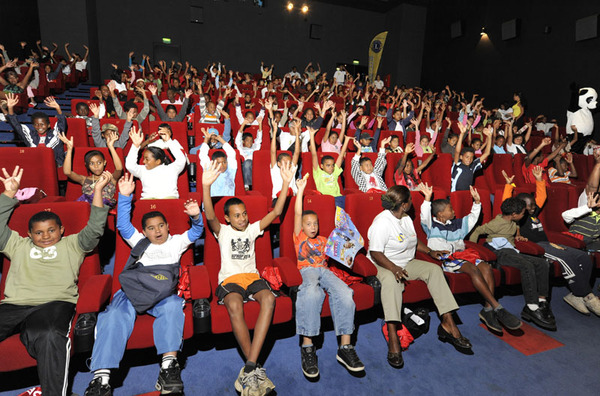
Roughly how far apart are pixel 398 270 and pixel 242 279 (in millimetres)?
915

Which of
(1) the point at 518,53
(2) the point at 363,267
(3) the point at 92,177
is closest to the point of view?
(2) the point at 363,267

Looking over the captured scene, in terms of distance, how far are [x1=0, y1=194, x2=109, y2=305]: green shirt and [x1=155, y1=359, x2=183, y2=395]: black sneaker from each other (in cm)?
61

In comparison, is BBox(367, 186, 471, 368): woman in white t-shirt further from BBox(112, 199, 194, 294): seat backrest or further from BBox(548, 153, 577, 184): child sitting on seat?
BBox(548, 153, 577, 184): child sitting on seat

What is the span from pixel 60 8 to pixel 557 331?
12479 millimetres

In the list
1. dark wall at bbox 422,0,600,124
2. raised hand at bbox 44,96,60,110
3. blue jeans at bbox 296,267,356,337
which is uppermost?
dark wall at bbox 422,0,600,124

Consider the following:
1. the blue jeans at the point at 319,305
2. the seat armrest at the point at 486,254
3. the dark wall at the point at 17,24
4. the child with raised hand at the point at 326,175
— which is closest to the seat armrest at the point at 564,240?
the seat armrest at the point at 486,254

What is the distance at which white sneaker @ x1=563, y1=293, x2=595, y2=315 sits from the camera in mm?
2385

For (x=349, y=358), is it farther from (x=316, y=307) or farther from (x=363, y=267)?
(x=363, y=267)

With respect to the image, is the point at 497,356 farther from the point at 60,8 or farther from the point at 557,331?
the point at 60,8

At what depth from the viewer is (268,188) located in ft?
10.6

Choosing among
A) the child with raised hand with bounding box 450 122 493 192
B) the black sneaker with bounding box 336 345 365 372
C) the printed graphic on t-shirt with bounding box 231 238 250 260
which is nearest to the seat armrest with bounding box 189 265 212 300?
the printed graphic on t-shirt with bounding box 231 238 250 260

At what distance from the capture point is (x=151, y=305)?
1.65 metres

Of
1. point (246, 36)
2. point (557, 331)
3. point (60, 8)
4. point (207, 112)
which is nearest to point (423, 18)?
point (246, 36)

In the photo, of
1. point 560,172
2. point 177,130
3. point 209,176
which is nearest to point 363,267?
point 209,176
